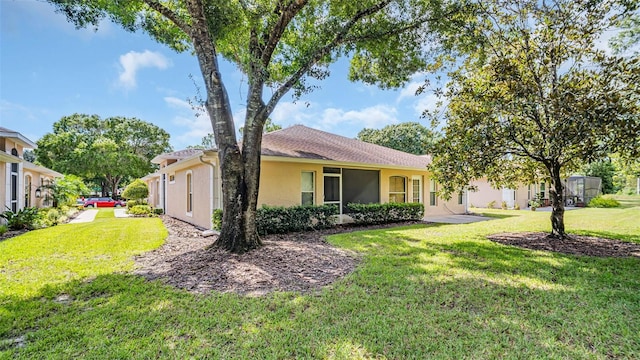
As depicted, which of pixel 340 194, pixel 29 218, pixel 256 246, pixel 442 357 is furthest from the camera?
pixel 340 194

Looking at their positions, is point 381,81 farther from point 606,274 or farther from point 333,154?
point 606,274

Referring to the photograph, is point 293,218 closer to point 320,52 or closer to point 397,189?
point 320,52

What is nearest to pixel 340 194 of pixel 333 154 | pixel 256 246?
pixel 333 154

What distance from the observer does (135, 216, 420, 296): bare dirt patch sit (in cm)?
512

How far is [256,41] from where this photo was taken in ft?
26.0

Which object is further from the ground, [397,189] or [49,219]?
[397,189]

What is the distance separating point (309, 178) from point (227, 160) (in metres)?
5.34

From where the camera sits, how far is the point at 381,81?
34.4ft

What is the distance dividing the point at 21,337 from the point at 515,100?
9701 mm

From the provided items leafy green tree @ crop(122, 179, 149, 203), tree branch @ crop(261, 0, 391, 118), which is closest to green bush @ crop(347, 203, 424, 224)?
tree branch @ crop(261, 0, 391, 118)

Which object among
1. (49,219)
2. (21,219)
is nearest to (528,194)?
(49,219)

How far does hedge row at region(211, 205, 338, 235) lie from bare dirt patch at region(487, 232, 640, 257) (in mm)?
5555

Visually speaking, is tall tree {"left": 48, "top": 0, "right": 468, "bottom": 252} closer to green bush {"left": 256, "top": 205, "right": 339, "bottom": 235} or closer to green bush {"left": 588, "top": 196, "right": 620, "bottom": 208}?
green bush {"left": 256, "top": 205, "right": 339, "bottom": 235}

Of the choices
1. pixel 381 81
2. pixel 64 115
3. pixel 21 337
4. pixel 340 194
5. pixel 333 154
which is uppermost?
pixel 64 115
